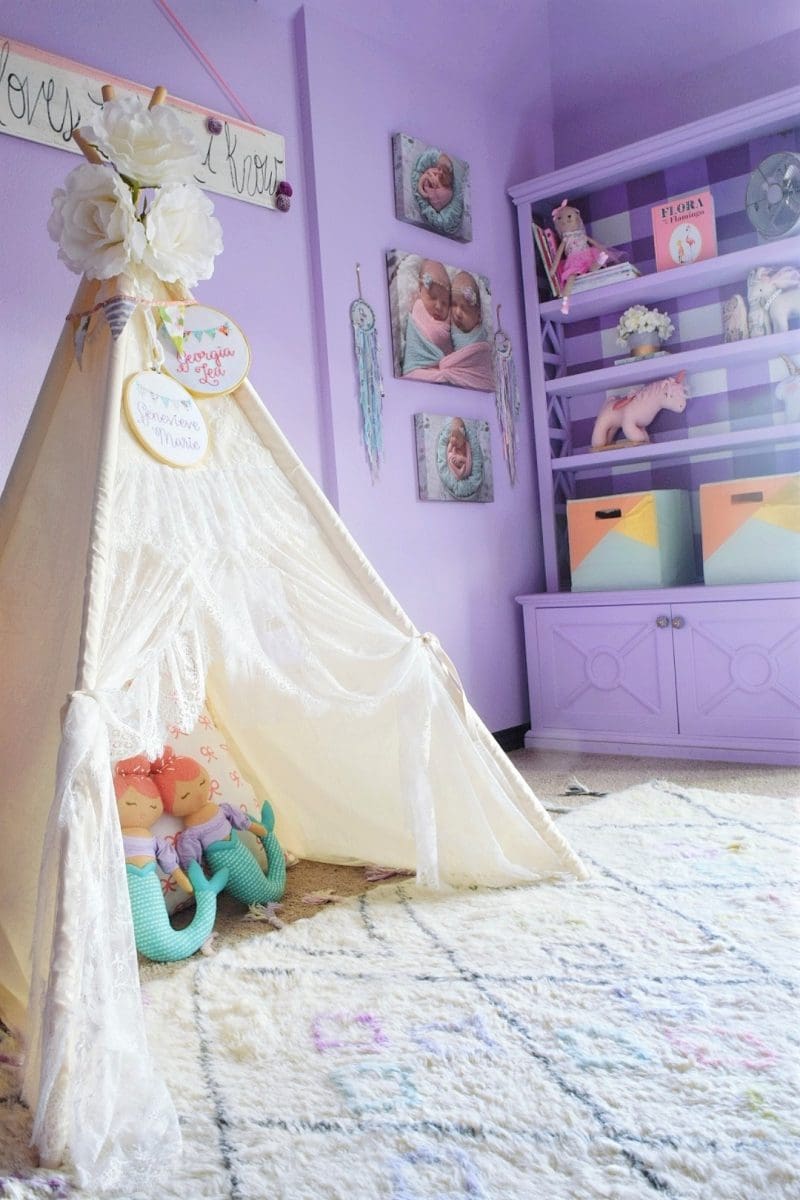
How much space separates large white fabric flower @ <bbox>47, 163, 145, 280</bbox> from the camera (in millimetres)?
1727

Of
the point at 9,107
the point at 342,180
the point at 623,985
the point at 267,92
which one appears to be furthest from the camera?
the point at 342,180

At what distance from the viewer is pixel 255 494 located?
6.54ft

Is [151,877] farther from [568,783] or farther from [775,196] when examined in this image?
[775,196]

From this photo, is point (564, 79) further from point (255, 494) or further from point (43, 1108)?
point (43, 1108)

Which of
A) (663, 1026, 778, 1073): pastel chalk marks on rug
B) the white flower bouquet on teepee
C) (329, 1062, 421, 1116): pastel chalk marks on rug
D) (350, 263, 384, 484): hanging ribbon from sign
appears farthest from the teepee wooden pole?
(663, 1026, 778, 1073): pastel chalk marks on rug

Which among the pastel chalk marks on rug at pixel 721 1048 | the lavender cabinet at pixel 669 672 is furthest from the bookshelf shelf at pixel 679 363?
the pastel chalk marks on rug at pixel 721 1048

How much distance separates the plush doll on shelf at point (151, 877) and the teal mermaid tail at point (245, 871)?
3cm

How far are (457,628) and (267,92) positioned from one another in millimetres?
1912

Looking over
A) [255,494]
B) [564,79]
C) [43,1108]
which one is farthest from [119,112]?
[564,79]

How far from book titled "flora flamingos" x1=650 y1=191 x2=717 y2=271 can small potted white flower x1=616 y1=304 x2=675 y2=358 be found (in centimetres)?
17

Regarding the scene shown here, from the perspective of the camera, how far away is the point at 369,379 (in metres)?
3.30

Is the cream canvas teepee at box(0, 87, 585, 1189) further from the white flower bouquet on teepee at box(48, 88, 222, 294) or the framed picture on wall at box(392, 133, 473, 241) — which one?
the framed picture on wall at box(392, 133, 473, 241)

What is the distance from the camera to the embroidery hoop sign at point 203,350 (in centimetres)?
188

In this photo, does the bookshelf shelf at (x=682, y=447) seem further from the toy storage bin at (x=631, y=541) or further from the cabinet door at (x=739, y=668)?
the cabinet door at (x=739, y=668)
